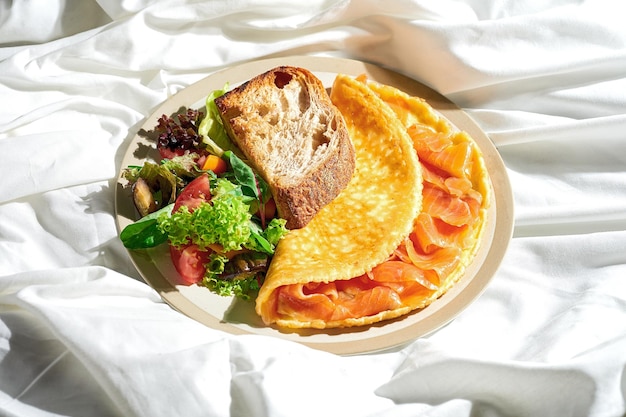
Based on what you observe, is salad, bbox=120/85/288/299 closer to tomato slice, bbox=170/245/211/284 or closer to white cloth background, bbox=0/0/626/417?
tomato slice, bbox=170/245/211/284

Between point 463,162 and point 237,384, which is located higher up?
point 463,162

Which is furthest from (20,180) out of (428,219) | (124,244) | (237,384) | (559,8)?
(559,8)

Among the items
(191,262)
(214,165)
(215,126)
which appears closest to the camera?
(191,262)

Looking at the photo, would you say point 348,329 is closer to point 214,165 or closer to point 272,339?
point 272,339

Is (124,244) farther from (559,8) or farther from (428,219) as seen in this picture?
(559,8)

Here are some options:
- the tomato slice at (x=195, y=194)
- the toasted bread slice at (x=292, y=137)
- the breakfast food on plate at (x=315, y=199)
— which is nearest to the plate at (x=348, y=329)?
the breakfast food on plate at (x=315, y=199)

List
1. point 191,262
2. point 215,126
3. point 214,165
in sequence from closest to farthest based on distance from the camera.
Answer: point 191,262 < point 214,165 < point 215,126

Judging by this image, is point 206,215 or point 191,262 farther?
point 191,262

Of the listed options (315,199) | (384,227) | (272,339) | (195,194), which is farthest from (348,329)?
(195,194)
